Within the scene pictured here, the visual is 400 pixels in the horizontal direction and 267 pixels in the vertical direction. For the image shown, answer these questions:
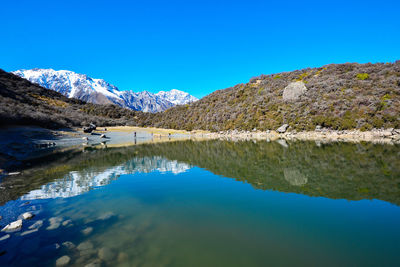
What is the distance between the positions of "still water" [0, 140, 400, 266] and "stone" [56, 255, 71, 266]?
0.38ft

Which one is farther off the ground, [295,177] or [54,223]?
[295,177]

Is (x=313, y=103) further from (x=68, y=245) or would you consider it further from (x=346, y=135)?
(x=68, y=245)

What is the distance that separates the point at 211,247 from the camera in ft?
17.6

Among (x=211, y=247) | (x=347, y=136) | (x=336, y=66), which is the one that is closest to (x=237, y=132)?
(x=347, y=136)

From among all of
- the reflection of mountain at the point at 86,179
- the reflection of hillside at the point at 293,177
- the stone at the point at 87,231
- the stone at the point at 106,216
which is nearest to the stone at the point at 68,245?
→ the stone at the point at 87,231

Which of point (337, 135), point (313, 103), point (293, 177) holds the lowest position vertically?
point (293, 177)

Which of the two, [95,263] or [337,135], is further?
[337,135]

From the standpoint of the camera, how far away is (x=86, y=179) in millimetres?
13289

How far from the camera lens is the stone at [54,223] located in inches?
261

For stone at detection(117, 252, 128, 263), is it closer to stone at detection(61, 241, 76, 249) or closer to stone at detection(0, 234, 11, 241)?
stone at detection(61, 241, 76, 249)

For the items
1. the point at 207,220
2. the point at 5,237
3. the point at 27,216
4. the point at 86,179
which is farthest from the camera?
the point at 86,179

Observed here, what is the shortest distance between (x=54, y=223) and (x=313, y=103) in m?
61.0

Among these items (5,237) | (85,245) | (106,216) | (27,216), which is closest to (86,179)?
(27,216)

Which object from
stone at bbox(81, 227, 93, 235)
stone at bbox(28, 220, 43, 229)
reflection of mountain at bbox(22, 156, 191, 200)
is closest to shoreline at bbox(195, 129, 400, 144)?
reflection of mountain at bbox(22, 156, 191, 200)
